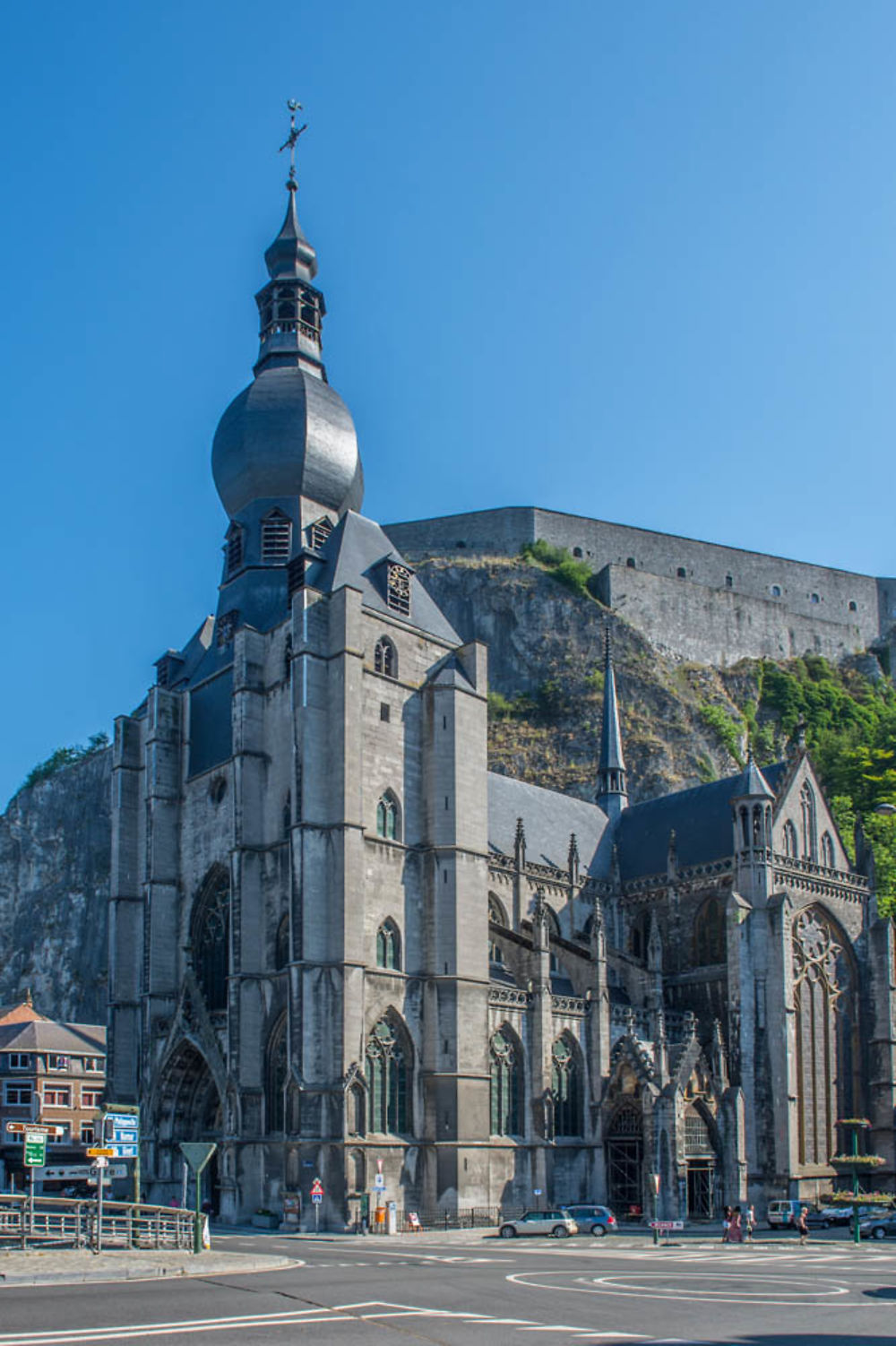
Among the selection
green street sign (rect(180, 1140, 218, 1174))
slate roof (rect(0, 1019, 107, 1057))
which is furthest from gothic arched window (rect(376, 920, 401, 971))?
slate roof (rect(0, 1019, 107, 1057))

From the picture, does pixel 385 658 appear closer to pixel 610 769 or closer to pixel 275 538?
pixel 275 538

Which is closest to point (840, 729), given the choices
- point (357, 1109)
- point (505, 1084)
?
point (505, 1084)

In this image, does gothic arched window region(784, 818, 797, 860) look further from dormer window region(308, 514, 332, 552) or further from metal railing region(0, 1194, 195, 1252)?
metal railing region(0, 1194, 195, 1252)

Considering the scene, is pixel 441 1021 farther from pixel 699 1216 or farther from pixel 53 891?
pixel 53 891

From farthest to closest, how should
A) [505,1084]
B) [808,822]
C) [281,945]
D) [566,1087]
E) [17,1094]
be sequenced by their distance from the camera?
[17,1094] < [808,822] < [566,1087] < [505,1084] < [281,945]

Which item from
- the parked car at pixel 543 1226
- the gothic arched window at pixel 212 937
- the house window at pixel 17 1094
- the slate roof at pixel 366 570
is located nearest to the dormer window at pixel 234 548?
the slate roof at pixel 366 570

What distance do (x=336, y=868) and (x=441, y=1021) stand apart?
19.1ft

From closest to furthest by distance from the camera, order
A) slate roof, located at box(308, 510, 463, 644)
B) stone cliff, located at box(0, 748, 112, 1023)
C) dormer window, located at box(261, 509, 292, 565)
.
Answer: slate roof, located at box(308, 510, 463, 644) < dormer window, located at box(261, 509, 292, 565) < stone cliff, located at box(0, 748, 112, 1023)

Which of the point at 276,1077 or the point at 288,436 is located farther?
the point at 288,436

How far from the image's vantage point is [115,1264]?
68.4 ft

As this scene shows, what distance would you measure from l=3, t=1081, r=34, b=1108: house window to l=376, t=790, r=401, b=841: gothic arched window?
2668cm

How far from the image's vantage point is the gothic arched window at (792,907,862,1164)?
47531mm

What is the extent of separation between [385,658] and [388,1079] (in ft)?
41.8

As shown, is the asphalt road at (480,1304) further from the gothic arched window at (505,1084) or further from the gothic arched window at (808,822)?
the gothic arched window at (808,822)
